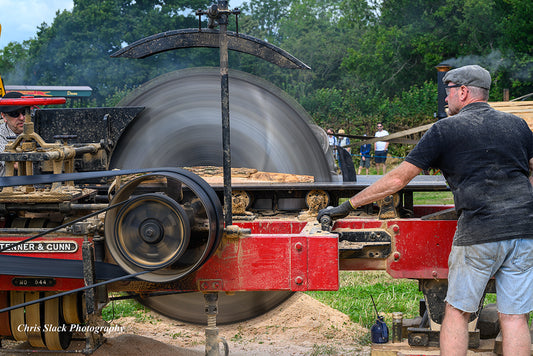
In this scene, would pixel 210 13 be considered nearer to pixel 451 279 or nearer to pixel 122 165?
pixel 122 165

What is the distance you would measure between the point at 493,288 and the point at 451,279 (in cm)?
67

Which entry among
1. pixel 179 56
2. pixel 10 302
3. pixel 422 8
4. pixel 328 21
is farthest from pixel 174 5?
pixel 10 302

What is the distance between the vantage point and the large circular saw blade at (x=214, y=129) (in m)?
4.73

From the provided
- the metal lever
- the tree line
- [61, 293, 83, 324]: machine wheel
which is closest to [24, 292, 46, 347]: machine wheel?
[61, 293, 83, 324]: machine wheel

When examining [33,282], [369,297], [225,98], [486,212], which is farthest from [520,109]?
[33,282]

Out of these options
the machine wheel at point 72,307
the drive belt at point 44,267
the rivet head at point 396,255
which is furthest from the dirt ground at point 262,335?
the rivet head at point 396,255

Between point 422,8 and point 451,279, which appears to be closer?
point 451,279

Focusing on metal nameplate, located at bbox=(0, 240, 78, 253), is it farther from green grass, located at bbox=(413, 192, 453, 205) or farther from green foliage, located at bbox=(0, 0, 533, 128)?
green foliage, located at bbox=(0, 0, 533, 128)

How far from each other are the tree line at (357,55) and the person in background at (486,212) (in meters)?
20.1

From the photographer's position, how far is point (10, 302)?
419 cm

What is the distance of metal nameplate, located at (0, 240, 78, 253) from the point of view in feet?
12.2

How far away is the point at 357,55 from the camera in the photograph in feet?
107

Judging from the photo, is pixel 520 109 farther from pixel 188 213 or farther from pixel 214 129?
pixel 188 213

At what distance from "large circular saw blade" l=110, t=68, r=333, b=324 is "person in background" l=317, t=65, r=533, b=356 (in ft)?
4.58
